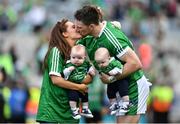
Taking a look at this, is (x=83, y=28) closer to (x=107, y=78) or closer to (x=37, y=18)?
(x=107, y=78)

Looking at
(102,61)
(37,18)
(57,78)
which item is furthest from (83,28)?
(37,18)

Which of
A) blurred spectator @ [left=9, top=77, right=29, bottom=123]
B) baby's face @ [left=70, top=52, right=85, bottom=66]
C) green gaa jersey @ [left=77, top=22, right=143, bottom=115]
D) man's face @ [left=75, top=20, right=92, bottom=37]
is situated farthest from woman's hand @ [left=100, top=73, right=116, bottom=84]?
blurred spectator @ [left=9, top=77, right=29, bottom=123]

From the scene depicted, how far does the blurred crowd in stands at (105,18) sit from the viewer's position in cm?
1728

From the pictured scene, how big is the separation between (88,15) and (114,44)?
404 mm

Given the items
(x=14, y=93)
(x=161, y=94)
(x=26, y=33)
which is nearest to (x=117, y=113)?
(x=14, y=93)

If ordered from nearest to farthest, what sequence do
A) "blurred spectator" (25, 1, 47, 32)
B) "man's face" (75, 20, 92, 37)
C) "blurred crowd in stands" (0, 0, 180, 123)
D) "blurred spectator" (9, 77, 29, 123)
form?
"man's face" (75, 20, 92, 37) → "blurred spectator" (9, 77, 29, 123) → "blurred crowd in stands" (0, 0, 180, 123) → "blurred spectator" (25, 1, 47, 32)

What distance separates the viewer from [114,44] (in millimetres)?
8930

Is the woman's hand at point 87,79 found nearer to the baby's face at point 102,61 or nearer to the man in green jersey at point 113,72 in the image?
the man in green jersey at point 113,72

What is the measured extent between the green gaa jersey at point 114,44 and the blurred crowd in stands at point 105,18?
265 inches

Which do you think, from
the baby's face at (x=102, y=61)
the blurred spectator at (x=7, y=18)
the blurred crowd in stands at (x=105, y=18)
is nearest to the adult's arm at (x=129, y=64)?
the baby's face at (x=102, y=61)

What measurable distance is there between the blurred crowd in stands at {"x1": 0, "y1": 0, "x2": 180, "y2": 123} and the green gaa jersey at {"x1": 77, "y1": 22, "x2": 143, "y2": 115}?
265 inches

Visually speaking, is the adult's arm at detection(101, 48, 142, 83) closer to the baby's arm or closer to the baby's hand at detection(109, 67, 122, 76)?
the baby's hand at detection(109, 67, 122, 76)

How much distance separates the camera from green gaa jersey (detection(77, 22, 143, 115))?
8.94 meters

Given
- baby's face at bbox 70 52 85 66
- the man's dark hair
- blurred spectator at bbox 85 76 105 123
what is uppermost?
the man's dark hair
